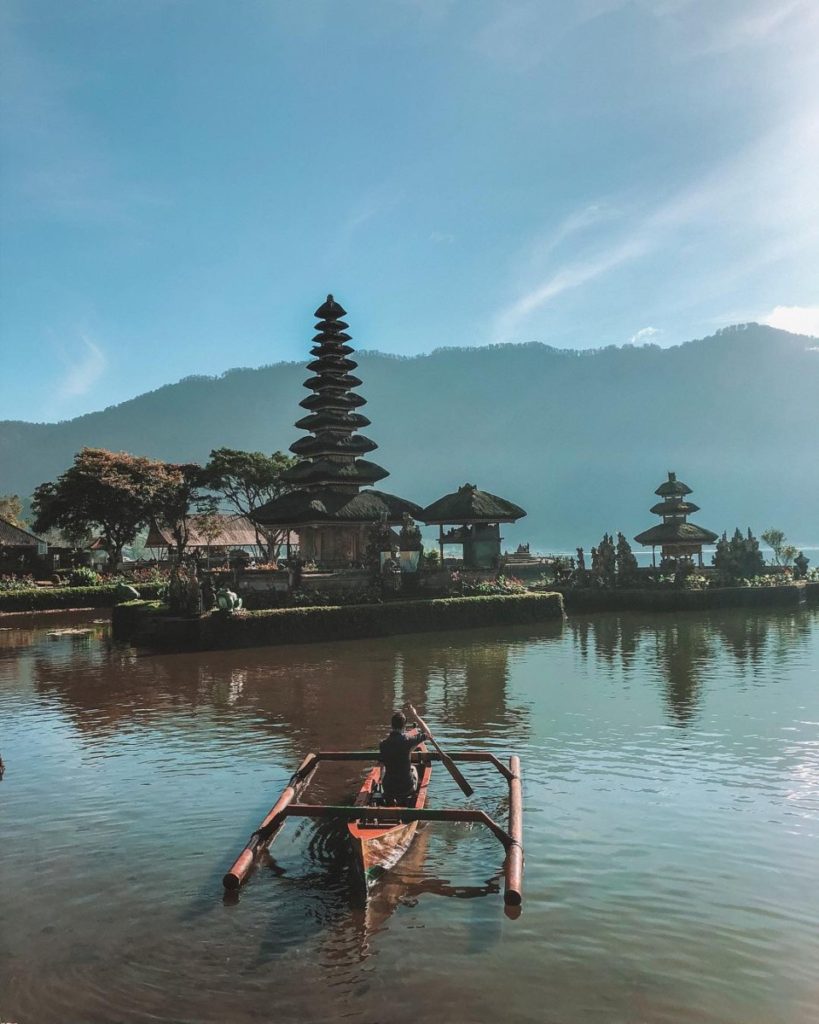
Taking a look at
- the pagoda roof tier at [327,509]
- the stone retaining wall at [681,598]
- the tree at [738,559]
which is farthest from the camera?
the tree at [738,559]

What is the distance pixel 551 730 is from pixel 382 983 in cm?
1020

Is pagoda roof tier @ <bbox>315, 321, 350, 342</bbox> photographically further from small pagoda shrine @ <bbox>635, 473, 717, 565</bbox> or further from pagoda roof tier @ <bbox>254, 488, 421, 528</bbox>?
small pagoda shrine @ <bbox>635, 473, 717, 565</bbox>

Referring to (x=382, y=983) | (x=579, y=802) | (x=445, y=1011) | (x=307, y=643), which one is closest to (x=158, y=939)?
(x=382, y=983)

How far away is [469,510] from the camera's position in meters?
43.2

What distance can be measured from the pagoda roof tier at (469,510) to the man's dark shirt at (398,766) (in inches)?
1245

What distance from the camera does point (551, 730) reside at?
17156mm

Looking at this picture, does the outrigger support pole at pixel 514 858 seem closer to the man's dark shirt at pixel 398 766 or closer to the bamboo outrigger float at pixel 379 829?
the bamboo outrigger float at pixel 379 829

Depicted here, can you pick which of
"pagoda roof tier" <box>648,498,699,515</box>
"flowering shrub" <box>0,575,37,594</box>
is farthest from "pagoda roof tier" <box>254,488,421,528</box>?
"pagoda roof tier" <box>648,498,699,515</box>

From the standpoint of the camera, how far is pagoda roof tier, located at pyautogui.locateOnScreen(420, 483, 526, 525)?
1702 inches

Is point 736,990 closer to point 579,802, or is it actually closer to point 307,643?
point 579,802

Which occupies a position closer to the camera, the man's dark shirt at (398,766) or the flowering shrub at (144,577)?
the man's dark shirt at (398,766)

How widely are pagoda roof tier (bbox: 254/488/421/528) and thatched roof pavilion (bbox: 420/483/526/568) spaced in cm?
228

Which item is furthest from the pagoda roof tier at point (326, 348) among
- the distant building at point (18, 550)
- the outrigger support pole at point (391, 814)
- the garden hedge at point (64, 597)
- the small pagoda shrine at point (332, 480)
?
the outrigger support pole at point (391, 814)

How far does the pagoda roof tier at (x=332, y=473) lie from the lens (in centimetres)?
4488
